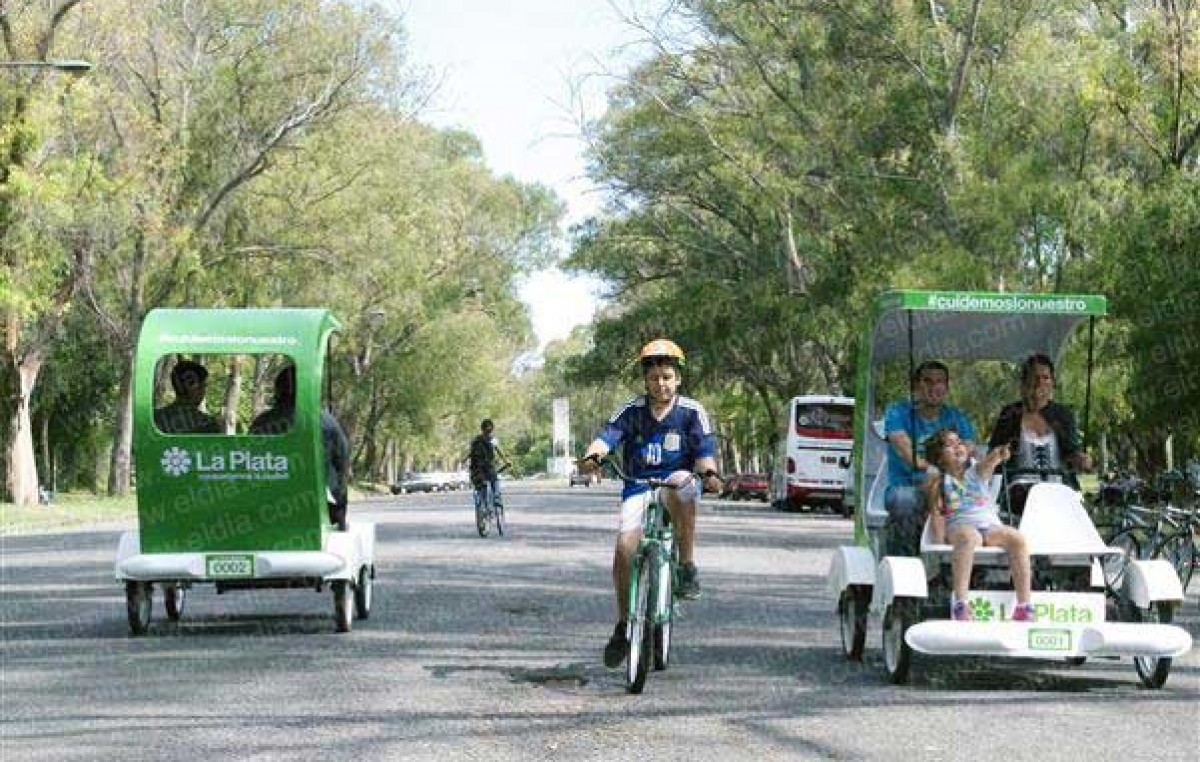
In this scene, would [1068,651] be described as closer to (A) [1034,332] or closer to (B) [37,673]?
(A) [1034,332]

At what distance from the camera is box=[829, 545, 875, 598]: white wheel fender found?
12.5 meters

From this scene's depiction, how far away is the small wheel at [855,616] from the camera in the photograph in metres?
12.6

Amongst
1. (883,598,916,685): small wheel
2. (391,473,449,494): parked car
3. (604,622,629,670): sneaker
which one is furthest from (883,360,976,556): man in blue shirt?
(391,473,449,494): parked car

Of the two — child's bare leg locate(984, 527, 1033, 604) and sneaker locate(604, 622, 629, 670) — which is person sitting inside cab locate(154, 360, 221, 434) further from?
child's bare leg locate(984, 527, 1033, 604)

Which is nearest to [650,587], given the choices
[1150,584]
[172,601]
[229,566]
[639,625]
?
[639,625]

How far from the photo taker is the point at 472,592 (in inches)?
744

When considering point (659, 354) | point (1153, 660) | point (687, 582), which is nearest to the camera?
point (1153, 660)

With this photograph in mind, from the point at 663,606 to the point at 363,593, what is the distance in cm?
503

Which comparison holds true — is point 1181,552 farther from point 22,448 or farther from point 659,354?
point 22,448

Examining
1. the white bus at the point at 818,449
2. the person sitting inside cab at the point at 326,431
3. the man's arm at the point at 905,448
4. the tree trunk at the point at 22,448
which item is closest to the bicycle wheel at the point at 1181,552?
the man's arm at the point at 905,448

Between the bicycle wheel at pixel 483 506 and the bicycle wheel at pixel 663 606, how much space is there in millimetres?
18694

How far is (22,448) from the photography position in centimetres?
5034

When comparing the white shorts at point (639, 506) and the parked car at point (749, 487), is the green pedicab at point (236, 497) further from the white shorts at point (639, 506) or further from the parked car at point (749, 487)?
the parked car at point (749, 487)

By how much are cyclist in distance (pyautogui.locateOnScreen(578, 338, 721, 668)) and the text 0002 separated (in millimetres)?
3740
